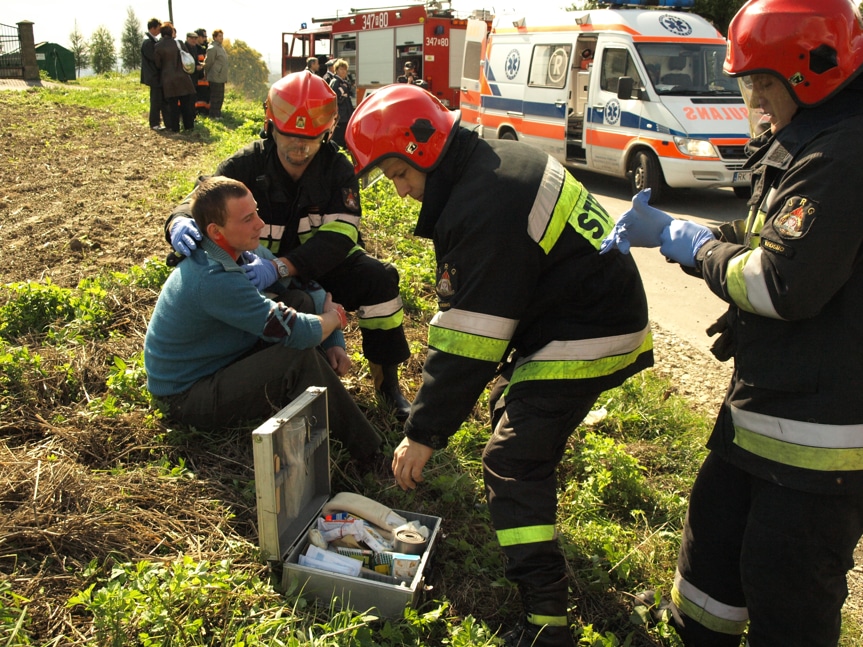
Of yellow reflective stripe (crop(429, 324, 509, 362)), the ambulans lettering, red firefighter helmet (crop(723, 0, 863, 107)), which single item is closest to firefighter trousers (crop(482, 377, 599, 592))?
yellow reflective stripe (crop(429, 324, 509, 362))

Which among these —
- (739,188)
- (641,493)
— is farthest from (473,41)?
(641,493)

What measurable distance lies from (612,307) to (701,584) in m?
0.98

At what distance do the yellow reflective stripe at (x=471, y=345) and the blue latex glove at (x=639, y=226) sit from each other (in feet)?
1.48

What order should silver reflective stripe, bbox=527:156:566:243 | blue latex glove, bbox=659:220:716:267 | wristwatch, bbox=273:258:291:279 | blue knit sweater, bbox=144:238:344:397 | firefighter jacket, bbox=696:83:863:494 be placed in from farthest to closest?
wristwatch, bbox=273:258:291:279
blue knit sweater, bbox=144:238:344:397
silver reflective stripe, bbox=527:156:566:243
blue latex glove, bbox=659:220:716:267
firefighter jacket, bbox=696:83:863:494

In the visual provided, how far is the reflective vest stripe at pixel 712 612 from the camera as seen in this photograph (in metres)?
2.40

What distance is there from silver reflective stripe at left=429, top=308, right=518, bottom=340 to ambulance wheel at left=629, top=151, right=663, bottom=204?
26.3ft

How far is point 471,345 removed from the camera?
224 centimetres

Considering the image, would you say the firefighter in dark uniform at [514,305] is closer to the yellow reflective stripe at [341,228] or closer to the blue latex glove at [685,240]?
the blue latex glove at [685,240]

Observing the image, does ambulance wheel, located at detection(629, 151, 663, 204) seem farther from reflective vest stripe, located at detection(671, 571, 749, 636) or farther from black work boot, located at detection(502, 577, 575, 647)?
black work boot, located at detection(502, 577, 575, 647)

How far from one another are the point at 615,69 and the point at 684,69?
36.4 inches

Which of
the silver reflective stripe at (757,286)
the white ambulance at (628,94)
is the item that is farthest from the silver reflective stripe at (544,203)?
the white ambulance at (628,94)

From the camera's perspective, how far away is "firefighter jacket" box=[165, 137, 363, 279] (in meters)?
3.92

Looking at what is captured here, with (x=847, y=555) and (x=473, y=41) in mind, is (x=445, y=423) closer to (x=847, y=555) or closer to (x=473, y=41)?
(x=847, y=555)

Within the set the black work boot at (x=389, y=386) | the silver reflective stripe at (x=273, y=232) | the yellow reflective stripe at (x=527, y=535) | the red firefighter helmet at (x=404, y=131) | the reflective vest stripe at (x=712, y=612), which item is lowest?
the reflective vest stripe at (x=712, y=612)
